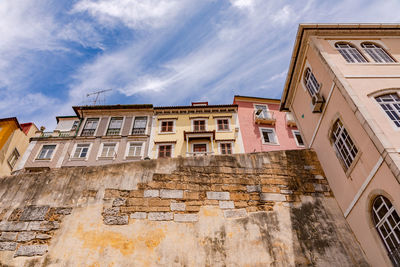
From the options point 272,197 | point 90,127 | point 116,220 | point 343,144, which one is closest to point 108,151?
point 90,127

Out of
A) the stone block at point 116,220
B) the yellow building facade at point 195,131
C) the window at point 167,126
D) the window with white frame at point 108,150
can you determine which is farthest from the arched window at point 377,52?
the window with white frame at point 108,150

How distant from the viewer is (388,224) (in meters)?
5.55

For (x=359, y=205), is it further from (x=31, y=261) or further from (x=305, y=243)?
(x=31, y=261)

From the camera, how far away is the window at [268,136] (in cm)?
2285

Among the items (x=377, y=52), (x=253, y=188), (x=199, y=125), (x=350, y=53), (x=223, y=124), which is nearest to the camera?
(x=253, y=188)

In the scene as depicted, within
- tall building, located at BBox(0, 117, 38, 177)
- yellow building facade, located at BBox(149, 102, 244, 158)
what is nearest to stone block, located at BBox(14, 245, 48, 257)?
yellow building facade, located at BBox(149, 102, 244, 158)

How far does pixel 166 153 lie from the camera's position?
69.7ft

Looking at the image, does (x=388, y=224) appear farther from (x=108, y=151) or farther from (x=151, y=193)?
(x=108, y=151)

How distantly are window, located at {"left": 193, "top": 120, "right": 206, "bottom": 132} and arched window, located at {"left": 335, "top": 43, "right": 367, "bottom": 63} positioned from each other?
576 inches

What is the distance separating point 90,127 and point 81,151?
8.63 ft

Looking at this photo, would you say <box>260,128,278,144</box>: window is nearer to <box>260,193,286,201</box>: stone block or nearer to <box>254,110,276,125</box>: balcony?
<box>254,110,276,125</box>: balcony

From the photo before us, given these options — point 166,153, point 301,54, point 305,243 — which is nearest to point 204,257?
point 305,243

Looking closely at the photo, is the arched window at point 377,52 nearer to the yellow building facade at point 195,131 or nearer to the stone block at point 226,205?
the stone block at point 226,205

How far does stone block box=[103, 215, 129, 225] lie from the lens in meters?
5.89
